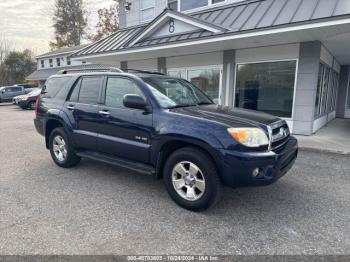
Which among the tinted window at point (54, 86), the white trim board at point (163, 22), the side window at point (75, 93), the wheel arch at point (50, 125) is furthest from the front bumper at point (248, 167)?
the white trim board at point (163, 22)

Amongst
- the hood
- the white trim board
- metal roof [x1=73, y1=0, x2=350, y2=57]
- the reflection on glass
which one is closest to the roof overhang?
metal roof [x1=73, y1=0, x2=350, y2=57]

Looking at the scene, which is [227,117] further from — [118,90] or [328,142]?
[328,142]

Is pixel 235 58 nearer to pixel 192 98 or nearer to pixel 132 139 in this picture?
pixel 192 98

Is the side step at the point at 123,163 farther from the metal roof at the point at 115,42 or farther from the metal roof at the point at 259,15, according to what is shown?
the metal roof at the point at 115,42

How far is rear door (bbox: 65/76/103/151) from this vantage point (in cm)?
438

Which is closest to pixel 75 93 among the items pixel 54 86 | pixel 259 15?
pixel 54 86

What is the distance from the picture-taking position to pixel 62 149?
5.13 m

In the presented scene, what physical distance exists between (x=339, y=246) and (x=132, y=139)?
9.50 ft

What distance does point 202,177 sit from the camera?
3262mm

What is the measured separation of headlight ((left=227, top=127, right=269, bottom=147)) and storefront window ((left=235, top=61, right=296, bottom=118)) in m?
6.11

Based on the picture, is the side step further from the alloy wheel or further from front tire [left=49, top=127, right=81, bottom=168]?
the alloy wheel

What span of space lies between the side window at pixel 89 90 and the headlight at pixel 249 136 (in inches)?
101

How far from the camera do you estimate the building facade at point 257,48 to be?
686 centimetres

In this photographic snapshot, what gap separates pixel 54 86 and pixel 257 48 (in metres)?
6.78
